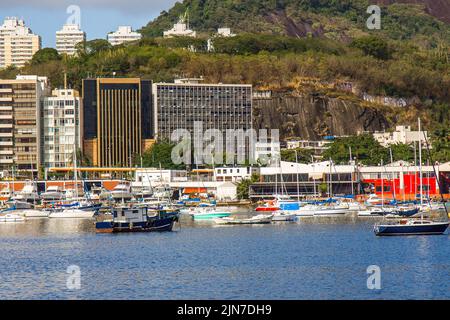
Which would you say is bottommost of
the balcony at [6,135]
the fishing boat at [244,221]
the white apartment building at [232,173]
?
the fishing boat at [244,221]

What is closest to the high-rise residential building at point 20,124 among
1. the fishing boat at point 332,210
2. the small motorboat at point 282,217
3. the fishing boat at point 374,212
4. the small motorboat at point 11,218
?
the small motorboat at point 11,218

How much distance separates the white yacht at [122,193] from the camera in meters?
151

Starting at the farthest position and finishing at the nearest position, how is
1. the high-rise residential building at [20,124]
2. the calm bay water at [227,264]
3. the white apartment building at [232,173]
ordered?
1. the high-rise residential building at [20,124]
2. the white apartment building at [232,173]
3. the calm bay water at [227,264]

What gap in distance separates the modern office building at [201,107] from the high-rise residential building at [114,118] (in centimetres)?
437

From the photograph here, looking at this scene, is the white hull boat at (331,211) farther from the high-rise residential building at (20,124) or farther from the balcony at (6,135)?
the balcony at (6,135)

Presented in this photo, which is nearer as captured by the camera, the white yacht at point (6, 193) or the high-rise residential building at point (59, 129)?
the white yacht at point (6, 193)

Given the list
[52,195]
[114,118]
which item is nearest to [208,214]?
[52,195]

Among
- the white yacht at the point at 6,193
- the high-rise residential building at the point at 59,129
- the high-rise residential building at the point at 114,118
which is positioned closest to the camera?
the white yacht at the point at 6,193

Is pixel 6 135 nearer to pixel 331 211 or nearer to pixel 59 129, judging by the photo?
pixel 59 129

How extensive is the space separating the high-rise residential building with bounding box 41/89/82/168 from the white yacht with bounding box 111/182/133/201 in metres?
25.2

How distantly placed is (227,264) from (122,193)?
278 feet

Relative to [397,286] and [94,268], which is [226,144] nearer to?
[94,268]

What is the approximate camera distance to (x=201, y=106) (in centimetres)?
19612
